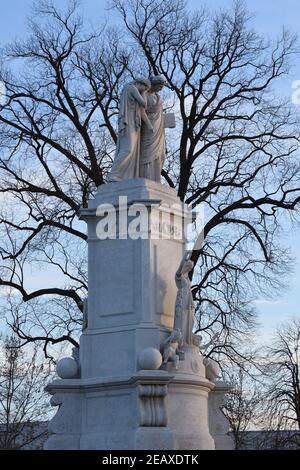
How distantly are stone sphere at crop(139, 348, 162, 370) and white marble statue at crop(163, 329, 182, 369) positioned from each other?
222 millimetres

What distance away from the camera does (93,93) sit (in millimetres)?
24250

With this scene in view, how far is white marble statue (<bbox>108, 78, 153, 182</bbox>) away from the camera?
15742 millimetres

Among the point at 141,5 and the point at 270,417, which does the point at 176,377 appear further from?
the point at 270,417

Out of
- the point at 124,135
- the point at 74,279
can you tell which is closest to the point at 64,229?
the point at 74,279

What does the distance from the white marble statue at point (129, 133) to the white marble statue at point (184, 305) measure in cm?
175

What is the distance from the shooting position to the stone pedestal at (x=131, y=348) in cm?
1397

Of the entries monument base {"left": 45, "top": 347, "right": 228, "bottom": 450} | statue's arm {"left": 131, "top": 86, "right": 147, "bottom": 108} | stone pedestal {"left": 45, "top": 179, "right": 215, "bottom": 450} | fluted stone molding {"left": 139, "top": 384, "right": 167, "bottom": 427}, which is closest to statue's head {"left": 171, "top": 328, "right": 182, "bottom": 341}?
stone pedestal {"left": 45, "top": 179, "right": 215, "bottom": 450}

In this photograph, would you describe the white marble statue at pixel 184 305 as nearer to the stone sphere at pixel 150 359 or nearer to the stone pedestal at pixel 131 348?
the stone pedestal at pixel 131 348

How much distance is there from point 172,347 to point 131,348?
0.62 m

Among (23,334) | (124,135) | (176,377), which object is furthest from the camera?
(23,334)

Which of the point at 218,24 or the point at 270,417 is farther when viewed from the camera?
the point at 270,417

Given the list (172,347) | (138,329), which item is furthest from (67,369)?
(172,347)

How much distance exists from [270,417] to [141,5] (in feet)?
41.5

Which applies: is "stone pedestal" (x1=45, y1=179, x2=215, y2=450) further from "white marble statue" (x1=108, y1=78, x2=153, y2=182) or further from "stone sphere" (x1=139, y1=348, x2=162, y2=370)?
"white marble statue" (x1=108, y1=78, x2=153, y2=182)
